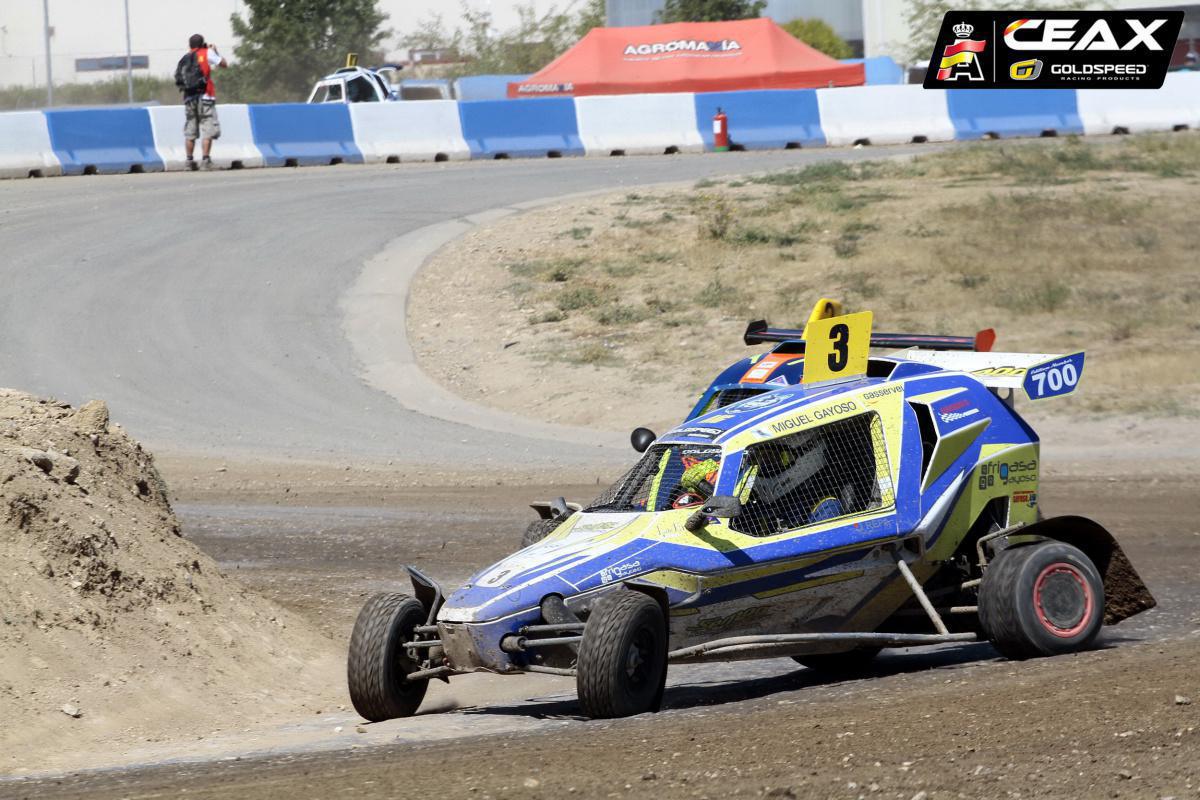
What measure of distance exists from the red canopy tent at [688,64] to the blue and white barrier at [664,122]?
8000 mm

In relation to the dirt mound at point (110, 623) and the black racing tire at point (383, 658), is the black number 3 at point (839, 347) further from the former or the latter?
Result: the dirt mound at point (110, 623)

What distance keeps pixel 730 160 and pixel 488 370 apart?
1415 centimetres

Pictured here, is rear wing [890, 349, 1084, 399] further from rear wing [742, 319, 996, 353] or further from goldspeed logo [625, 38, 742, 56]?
goldspeed logo [625, 38, 742, 56]

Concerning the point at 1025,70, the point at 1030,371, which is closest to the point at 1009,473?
the point at 1030,371

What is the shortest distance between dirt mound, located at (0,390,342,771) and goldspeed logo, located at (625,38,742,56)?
1421 inches

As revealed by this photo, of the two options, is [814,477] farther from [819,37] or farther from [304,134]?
[819,37]

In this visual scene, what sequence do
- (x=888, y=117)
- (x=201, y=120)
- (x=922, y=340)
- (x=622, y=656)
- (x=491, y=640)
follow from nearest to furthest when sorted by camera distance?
(x=622, y=656) < (x=491, y=640) < (x=922, y=340) < (x=201, y=120) < (x=888, y=117)

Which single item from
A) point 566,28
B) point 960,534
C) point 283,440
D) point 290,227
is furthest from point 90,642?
point 566,28

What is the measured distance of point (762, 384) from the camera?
10641 mm

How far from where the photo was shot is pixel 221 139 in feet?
110

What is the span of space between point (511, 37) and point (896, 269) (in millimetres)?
50518

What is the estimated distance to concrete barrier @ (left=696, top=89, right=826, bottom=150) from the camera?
36.4 m

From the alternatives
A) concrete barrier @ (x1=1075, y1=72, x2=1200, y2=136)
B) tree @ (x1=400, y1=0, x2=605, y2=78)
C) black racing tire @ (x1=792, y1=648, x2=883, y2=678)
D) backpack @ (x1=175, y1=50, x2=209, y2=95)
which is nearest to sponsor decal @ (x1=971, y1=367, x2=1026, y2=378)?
black racing tire @ (x1=792, y1=648, x2=883, y2=678)

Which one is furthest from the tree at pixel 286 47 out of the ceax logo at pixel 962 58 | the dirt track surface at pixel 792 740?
the dirt track surface at pixel 792 740
